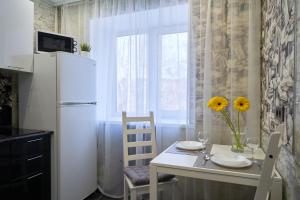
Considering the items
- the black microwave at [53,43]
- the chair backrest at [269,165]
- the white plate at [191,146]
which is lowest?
the white plate at [191,146]

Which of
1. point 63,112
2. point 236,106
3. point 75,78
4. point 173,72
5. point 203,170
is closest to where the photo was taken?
point 203,170

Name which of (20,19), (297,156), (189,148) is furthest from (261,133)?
(20,19)

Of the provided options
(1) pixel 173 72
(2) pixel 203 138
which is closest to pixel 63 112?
(1) pixel 173 72

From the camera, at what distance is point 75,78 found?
2.31 meters

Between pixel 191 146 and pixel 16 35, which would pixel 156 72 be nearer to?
pixel 191 146

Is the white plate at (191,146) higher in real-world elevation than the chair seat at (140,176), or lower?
higher

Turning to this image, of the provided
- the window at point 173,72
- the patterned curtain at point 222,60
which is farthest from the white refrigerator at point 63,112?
the patterned curtain at point 222,60

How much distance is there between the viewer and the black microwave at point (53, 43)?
2.36m

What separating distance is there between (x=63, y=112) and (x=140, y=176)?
1024 millimetres

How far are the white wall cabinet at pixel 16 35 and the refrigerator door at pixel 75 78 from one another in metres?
0.39

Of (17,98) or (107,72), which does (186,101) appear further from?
(17,98)

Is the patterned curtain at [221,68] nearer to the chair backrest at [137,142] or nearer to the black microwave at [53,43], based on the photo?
the chair backrest at [137,142]

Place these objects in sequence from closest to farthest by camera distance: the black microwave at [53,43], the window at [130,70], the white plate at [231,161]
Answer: the white plate at [231,161], the black microwave at [53,43], the window at [130,70]

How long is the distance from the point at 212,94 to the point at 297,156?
119 centimetres
